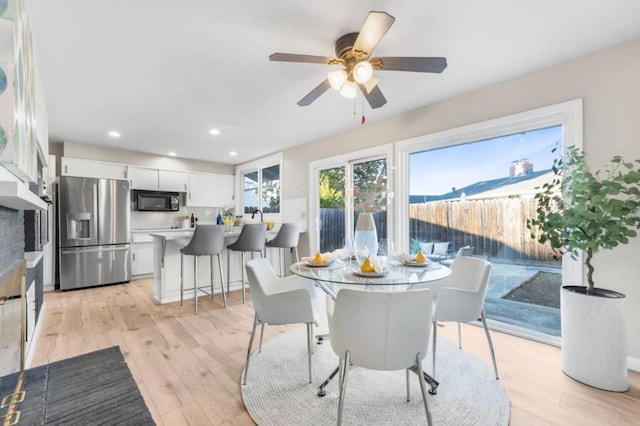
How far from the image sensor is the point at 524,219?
277 centimetres

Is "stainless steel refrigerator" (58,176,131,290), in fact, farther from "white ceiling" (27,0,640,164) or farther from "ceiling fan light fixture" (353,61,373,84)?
"ceiling fan light fixture" (353,61,373,84)

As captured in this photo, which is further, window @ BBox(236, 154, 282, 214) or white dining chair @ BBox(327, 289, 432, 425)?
window @ BBox(236, 154, 282, 214)

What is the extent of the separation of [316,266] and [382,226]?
81.2 inches

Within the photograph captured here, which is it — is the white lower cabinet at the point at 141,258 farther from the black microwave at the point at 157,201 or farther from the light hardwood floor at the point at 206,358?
the light hardwood floor at the point at 206,358

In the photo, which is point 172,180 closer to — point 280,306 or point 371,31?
point 280,306

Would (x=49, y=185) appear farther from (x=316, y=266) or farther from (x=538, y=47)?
(x=538, y=47)

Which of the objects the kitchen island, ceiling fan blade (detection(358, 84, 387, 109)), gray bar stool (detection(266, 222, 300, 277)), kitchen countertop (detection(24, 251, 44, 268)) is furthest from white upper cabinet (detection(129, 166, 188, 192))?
ceiling fan blade (detection(358, 84, 387, 109))

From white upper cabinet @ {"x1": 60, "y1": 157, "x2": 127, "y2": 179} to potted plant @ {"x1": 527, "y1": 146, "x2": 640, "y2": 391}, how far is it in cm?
615

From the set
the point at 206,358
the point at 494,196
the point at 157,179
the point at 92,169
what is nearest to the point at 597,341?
the point at 494,196

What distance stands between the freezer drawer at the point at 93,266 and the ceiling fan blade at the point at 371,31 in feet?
16.1

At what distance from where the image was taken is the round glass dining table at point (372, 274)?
1608mm

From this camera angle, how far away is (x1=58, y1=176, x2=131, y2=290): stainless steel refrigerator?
433cm

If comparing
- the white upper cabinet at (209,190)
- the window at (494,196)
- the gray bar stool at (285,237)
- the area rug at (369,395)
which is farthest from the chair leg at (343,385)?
the white upper cabinet at (209,190)

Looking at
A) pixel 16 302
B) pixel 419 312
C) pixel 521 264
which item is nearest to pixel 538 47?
pixel 521 264
